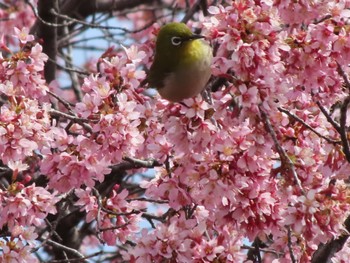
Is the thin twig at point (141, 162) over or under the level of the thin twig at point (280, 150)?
under

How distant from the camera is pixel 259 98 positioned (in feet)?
15.1

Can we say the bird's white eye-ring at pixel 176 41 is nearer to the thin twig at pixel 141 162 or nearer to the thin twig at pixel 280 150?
the thin twig at pixel 141 162

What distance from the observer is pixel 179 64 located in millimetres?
5730

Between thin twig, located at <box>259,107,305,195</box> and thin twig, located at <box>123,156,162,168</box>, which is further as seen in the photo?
A: thin twig, located at <box>123,156,162,168</box>

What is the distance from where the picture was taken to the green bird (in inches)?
216

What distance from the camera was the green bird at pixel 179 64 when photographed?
5.48 metres

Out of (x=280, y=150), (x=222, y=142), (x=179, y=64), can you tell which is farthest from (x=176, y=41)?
(x=280, y=150)

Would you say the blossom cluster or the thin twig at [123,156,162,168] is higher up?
the blossom cluster

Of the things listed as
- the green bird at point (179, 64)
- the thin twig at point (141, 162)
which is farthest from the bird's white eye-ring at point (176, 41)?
the thin twig at point (141, 162)

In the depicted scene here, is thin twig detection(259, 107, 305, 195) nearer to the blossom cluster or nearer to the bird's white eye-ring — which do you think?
the blossom cluster

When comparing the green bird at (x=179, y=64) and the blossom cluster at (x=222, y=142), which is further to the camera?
the green bird at (x=179, y=64)

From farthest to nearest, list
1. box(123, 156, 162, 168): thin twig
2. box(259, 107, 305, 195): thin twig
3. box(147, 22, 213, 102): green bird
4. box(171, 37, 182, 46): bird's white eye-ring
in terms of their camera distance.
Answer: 1. box(123, 156, 162, 168): thin twig
2. box(171, 37, 182, 46): bird's white eye-ring
3. box(147, 22, 213, 102): green bird
4. box(259, 107, 305, 195): thin twig

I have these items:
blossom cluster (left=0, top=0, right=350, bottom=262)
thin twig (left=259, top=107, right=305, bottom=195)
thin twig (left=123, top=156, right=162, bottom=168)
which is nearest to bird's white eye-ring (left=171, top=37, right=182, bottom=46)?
blossom cluster (left=0, top=0, right=350, bottom=262)

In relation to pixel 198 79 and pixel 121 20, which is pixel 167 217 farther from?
pixel 121 20
